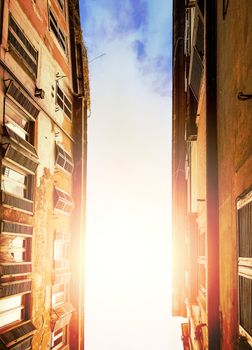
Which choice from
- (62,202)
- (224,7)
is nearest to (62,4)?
(62,202)

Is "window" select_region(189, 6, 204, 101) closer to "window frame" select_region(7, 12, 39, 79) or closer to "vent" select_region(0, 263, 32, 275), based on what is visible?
"window frame" select_region(7, 12, 39, 79)

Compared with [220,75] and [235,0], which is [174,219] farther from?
[235,0]

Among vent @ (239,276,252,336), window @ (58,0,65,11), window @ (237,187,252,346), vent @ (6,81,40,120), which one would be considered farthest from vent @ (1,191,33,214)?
window @ (58,0,65,11)

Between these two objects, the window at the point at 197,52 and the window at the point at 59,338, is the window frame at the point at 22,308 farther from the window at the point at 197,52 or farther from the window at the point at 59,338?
the window at the point at 197,52

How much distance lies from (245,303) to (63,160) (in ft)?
32.6

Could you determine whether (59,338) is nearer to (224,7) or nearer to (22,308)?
(22,308)

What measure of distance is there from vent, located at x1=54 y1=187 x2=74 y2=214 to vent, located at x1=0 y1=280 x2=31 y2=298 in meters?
3.24

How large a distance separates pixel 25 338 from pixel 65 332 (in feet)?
15.1

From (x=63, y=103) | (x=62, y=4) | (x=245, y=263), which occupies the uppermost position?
(x=62, y=4)

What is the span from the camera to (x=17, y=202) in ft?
32.4

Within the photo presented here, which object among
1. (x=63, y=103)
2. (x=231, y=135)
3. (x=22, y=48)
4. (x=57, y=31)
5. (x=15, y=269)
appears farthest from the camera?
(x=63, y=103)

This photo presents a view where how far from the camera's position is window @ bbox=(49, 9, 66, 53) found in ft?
44.4

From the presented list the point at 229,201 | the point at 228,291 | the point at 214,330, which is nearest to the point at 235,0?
the point at 229,201

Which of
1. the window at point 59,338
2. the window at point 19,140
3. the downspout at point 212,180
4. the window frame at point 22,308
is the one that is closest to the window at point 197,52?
the downspout at point 212,180
